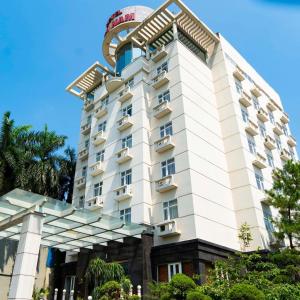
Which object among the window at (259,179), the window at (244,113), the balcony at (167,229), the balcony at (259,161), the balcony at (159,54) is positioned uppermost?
the balcony at (159,54)

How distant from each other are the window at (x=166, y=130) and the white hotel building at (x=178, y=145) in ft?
0.34

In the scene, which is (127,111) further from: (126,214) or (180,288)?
(180,288)

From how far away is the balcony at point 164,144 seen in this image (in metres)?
22.2

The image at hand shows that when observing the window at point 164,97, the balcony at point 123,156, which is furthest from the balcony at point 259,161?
the balcony at point 123,156

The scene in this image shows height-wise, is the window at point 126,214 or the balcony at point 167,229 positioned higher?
the window at point 126,214

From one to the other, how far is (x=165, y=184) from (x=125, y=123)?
6833mm

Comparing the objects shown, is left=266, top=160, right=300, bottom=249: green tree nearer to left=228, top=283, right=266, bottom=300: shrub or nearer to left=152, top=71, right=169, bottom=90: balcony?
left=228, top=283, right=266, bottom=300: shrub

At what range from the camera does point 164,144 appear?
22.5 m

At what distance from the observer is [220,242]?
1981cm

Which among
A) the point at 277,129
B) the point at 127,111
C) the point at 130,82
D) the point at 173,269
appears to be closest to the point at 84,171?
the point at 127,111

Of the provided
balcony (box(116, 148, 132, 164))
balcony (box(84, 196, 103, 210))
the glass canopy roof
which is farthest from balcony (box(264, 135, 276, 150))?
balcony (box(84, 196, 103, 210))

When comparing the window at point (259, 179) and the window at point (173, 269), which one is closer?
the window at point (173, 269)

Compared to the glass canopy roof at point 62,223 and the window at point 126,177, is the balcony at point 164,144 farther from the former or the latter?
the glass canopy roof at point 62,223

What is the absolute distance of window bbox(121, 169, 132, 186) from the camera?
76.6ft
